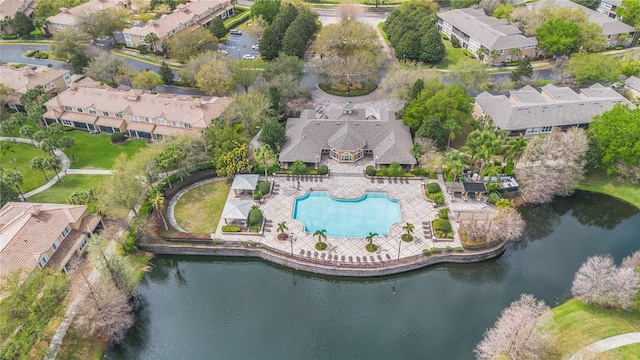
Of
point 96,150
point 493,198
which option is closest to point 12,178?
point 96,150

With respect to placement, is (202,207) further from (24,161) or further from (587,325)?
(587,325)

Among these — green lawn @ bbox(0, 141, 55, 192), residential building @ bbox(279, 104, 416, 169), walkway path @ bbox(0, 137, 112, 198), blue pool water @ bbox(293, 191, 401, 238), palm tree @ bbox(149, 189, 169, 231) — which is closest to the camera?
palm tree @ bbox(149, 189, 169, 231)

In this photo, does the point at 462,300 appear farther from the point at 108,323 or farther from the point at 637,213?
the point at 108,323

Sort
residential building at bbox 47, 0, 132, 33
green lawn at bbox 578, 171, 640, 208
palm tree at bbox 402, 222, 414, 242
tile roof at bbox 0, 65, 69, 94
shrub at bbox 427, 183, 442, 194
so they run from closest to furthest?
1. palm tree at bbox 402, 222, 414, 242
2. shrub at bbox 427, 183, 442, 194
3. green lawn at bbox 578, 171, 640, 208
4. tile roof at bbox 0, 65, 69, 94
5. residential building at bbox 47, 0, 132, 33

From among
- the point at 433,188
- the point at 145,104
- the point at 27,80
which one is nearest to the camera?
the point at 433,188

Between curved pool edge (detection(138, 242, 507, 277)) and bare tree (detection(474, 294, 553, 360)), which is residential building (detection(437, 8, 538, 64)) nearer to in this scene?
curved pool edge (detection(138, 242, 507, 277))

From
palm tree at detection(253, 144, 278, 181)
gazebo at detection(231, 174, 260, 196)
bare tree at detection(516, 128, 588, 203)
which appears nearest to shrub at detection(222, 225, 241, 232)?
gazebo at detection(231, 174, 260, 196)

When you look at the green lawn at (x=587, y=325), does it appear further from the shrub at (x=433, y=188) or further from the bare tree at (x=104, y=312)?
the bare tree at (x=104, y=312)

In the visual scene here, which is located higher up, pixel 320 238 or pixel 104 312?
pixel 104 312
